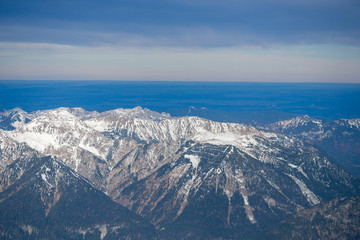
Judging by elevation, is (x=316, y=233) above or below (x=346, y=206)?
below
